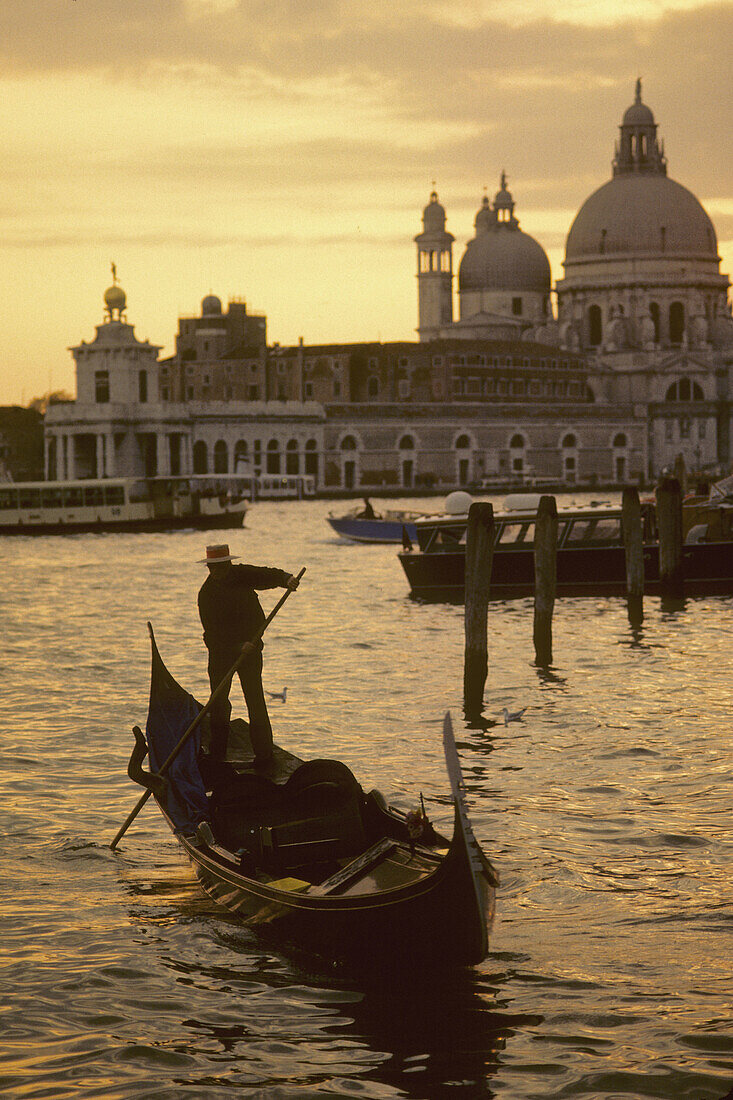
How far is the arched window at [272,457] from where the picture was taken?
103 metres

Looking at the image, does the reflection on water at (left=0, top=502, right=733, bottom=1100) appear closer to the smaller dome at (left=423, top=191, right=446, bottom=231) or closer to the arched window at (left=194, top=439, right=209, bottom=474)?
the arched window at (left=194, top=439, right=209, bottom=474)

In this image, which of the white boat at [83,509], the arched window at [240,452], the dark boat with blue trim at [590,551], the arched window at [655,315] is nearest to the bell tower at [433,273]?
the arched window at [655,315]

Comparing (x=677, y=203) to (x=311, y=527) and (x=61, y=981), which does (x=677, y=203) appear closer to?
(x=311, y=527)

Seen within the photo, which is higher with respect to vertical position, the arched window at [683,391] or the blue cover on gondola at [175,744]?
the arched window at [683,391]

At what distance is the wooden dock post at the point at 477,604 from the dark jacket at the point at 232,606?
22.5 ft

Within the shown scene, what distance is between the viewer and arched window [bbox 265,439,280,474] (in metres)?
103

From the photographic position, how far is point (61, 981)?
9.30 metres

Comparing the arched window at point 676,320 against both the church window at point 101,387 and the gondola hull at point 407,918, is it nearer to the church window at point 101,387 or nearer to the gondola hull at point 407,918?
the church window at point 101,387

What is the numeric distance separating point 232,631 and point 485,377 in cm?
10175

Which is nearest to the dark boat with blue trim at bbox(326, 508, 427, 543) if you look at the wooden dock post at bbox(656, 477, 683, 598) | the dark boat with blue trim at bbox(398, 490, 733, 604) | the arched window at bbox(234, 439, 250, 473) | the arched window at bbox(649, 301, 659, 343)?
the dark boat with blue trim at bbox(398, 490, 733, 604)

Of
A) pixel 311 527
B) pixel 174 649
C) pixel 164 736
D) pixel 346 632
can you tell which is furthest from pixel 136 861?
pixel 311 527

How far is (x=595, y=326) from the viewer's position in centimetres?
13212

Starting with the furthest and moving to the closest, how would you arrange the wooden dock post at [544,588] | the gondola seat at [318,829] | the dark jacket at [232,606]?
the wooden dock post at [544,588] → the dark jacket at [232,606] → the gondola seat at [318,829]

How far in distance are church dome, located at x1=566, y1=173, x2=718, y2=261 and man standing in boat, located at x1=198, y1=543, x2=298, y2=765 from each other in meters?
120
